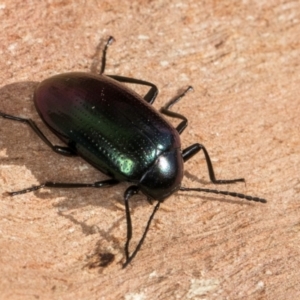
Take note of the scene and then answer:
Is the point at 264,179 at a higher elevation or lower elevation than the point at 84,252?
higher

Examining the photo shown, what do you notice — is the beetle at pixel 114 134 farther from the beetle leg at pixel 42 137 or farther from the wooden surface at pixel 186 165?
the wooden surface at pixel 186 165

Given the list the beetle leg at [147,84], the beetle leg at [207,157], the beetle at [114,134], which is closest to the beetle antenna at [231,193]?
the beetle at [114,134]

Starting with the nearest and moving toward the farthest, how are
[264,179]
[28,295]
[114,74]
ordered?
1. [28,295]
2. [264,179]
3. [114,74]

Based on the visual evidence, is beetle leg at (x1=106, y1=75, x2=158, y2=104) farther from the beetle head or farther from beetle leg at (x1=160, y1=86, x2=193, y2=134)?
the beetle head

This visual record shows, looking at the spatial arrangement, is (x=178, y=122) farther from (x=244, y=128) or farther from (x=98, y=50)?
(x=98, y=50)

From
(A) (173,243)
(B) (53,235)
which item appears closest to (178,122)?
(A) (173,243)

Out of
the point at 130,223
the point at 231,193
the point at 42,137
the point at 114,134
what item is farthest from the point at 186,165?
the point at 42,137
